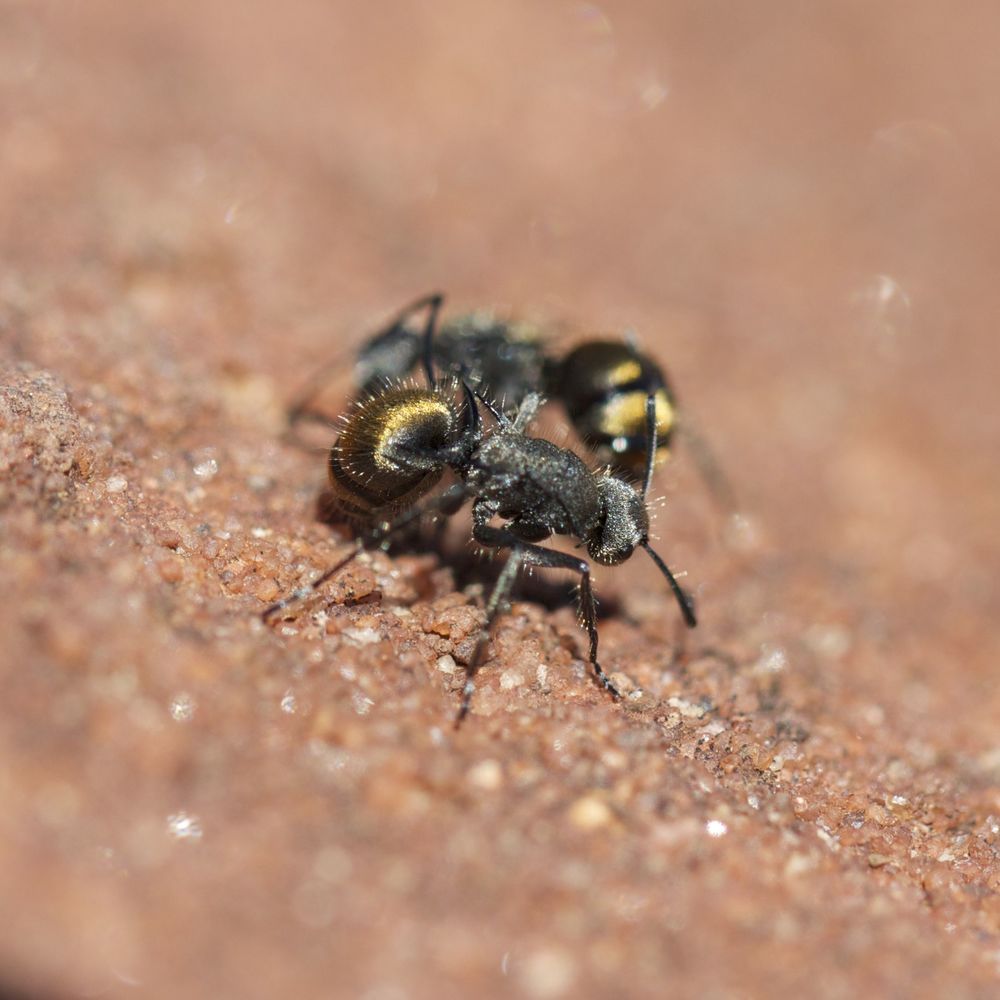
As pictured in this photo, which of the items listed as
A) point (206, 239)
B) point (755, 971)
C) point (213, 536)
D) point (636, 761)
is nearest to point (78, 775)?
point (213, 536)

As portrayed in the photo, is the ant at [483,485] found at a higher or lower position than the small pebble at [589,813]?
higher

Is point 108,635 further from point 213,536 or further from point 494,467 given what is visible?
point 494,467

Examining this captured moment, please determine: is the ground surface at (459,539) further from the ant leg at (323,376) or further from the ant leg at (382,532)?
the ant leg at (323,376)

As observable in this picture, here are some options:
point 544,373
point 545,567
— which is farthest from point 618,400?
point 545,567

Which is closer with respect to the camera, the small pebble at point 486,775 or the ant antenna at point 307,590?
the small pebble at point 486,775

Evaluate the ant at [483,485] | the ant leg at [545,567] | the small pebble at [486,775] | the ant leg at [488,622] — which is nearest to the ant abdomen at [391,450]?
the ant at [483,485]

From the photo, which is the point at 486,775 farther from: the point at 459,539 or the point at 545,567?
the point at 459,539

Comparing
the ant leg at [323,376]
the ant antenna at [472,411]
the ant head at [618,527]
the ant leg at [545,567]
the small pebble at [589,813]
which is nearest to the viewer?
the small pebble at [589,813]
